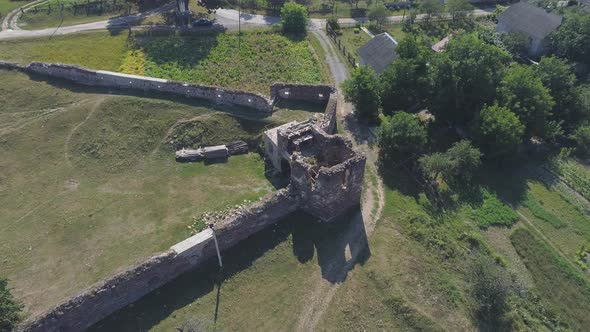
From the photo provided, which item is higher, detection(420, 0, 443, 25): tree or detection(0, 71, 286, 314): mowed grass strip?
detection(420, 0, 443, 25): tree

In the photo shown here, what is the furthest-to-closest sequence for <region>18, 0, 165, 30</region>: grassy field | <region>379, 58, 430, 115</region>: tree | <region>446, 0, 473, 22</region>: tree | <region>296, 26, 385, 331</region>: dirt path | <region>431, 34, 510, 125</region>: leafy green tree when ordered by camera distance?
1. <region>446, 0, 473, 22</region>: tree
2. <region>18, 0, 165, 30</region>: grassy field
3. <region>379, 58, 430, 115</region>: tree
4. <region>431, 34, 510, 125</region>: leafy green tree
5. <region>296, 26, 385, 331</region>: dirt path

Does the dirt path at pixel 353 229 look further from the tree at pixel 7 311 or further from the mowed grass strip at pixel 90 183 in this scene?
the tree at pixel 7 311

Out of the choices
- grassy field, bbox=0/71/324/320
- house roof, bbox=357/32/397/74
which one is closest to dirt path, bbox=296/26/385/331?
grassy field, bbox=0/71/324/320

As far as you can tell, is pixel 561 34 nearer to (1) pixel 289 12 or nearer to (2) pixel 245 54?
(1) pixel 289 12

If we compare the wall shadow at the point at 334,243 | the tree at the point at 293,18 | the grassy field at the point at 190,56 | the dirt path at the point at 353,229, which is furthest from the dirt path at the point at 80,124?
the tree at the point at 293,18

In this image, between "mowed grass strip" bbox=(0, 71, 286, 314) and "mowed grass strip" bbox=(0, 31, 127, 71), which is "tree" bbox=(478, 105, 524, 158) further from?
"mowed grass strip" bbox=(0, 31, 127, 71)

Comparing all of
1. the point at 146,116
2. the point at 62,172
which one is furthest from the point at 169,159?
the point at 62,172
